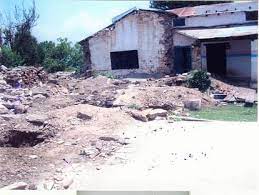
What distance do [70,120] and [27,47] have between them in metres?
0.90

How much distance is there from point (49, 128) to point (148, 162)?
1.12m

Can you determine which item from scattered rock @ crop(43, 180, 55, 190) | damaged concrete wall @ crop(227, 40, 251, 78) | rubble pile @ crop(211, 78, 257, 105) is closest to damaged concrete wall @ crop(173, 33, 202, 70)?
rubble pile @ crop(211, 78, 257, 105)

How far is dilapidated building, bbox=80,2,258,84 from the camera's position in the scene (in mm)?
4535

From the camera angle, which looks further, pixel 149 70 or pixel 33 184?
pixel 149 70

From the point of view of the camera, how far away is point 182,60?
4547 millimetres

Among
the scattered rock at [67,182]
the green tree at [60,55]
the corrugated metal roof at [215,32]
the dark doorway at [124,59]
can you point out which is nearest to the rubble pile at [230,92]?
the corrugated metal roof at [215,32]

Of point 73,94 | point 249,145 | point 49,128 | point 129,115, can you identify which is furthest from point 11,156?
point 249,145

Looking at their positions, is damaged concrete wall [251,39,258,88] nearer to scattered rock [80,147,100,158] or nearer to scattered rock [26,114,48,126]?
scattered rock [80,147,100,158]

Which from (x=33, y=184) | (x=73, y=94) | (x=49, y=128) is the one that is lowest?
(x=33, y=184)

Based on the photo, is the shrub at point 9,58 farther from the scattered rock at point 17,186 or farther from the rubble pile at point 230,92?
the rubble pile at point 230,92

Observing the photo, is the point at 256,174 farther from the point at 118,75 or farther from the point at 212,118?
the point at 118,75

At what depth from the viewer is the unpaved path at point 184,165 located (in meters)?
3.76

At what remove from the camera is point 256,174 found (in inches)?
147

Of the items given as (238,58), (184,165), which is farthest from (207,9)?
(184,165)
